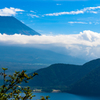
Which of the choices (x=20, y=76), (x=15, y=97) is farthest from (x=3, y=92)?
(x=20, y=76)

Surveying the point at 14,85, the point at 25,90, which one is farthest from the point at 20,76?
the point at 25,90

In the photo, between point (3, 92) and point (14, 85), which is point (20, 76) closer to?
point (14, 85)

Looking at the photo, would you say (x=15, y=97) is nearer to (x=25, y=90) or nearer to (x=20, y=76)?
(x=25, y=90)

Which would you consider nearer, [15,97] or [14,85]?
[14,85]

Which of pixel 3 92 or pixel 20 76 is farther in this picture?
pixel 3 92

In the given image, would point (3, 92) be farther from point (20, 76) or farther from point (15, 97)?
point (20, 76)

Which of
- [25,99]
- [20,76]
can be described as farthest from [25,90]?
[20,76]

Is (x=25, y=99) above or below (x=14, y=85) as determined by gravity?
below

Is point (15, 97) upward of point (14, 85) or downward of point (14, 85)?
downward
